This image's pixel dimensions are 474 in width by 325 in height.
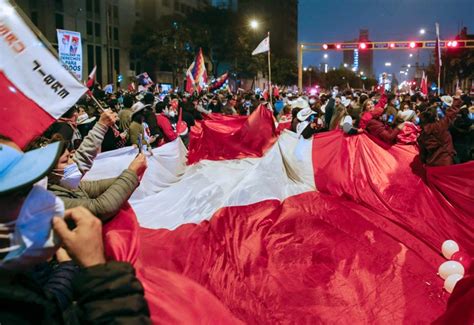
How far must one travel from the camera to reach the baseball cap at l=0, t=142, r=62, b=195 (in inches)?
61.3

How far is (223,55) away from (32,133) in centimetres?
5925

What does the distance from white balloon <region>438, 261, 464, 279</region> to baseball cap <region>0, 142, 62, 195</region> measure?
4595 mm

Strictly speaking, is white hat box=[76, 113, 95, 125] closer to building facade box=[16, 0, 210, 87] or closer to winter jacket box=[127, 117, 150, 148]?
winter jacket box=[127, 117, 150, 148]

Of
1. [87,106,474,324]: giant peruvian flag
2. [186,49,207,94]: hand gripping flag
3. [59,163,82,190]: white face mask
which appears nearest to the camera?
[87,106,474,324]: giant peruvian flag

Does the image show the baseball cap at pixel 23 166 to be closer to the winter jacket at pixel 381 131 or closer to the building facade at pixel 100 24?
the winter jacket at pixel 381 131

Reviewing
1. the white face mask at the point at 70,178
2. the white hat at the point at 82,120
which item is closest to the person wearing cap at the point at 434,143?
the white hat at the point at 82,120

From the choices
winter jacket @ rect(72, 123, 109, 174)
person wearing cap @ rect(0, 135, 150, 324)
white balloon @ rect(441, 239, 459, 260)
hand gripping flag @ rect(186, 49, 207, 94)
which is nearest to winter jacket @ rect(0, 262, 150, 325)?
person wearing cap @ rect(0, 135, 150, 324)

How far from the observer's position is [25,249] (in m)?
1.55

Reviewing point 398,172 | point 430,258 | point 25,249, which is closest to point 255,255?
point 430,258

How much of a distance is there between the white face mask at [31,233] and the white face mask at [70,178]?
1.81 m

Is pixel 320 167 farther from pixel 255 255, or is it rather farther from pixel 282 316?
pixel 282 316

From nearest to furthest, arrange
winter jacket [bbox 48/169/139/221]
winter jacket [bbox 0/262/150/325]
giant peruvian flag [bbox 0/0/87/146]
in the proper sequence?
1. winter jacket [bbox 0/262/150/325]
2. winter jacket [bbox 48/169/139/221]
3. giant peruvian flag [bbox 0/0/87/146]

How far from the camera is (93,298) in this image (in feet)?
5.33

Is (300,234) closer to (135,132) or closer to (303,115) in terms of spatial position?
(135,132)
